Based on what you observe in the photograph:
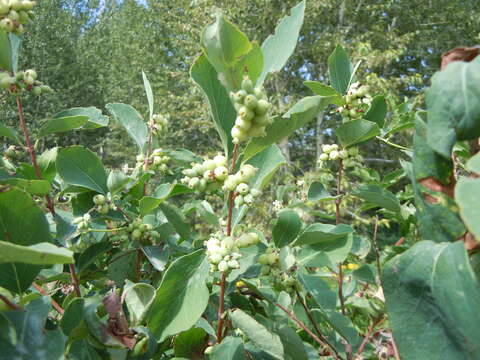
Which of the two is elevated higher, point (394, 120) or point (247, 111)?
point (247, 111)

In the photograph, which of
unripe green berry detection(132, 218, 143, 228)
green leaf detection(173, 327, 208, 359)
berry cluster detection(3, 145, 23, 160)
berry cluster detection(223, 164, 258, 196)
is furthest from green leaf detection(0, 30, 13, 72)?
green leaf detection(173, 327, 208, 359)

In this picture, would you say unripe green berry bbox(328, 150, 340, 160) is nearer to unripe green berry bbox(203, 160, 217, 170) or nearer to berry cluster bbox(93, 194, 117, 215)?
unripe green berry bbox(203, 160, 217, 170)

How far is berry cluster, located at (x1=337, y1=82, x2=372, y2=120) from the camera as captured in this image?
0.98 metres

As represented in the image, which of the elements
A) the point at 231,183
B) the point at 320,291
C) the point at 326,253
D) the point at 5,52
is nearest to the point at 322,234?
the point at 326,253

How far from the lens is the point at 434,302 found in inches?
19.1

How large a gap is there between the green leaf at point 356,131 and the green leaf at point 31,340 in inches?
27.7

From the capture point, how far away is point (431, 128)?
1.57 ft

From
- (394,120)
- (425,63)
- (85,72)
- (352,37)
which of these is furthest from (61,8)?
(394,120)

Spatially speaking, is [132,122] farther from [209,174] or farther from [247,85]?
[247,85]

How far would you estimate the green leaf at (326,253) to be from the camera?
90 cm

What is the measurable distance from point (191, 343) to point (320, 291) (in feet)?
1.07

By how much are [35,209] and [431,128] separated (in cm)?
58

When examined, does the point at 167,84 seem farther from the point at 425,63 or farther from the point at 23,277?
the point at 23,277

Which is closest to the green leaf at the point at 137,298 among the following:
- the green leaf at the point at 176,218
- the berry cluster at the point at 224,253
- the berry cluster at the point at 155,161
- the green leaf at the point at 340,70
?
the berry cluster at the point at 224,253
